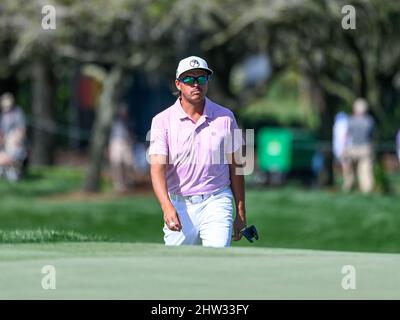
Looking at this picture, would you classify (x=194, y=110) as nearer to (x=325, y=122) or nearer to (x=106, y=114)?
(x=106, y=114)

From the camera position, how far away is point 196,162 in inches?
379

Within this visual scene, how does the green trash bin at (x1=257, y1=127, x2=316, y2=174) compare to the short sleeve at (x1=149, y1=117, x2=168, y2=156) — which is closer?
the short sleeve at (x1=149, y1=117, x2=168, y2=156)

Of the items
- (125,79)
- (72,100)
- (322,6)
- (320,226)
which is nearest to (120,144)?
(125,79)

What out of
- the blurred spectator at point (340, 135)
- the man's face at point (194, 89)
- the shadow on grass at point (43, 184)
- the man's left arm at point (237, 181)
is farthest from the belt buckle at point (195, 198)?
the blurred spectator at point (340, 135)

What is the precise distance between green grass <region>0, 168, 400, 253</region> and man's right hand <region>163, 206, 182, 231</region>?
10800 mm

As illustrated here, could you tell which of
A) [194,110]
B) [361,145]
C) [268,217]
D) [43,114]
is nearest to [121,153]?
[361,145]

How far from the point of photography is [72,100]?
4491 cm

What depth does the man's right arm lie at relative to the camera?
9383 millimetres

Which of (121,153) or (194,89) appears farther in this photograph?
(121,153)

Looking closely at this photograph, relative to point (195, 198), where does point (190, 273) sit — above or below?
below

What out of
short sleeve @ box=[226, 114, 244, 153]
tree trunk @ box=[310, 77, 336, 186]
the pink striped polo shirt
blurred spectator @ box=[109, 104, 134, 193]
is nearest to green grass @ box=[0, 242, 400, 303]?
the pink striped polo shirt

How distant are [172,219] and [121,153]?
71.9 feet

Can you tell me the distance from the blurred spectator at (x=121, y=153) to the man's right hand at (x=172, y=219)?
67.6 ft

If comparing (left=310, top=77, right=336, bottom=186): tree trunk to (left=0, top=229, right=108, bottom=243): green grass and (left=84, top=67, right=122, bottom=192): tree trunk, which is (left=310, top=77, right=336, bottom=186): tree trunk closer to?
(left=84, top=67, right=122, bottom=192): tree trunk
